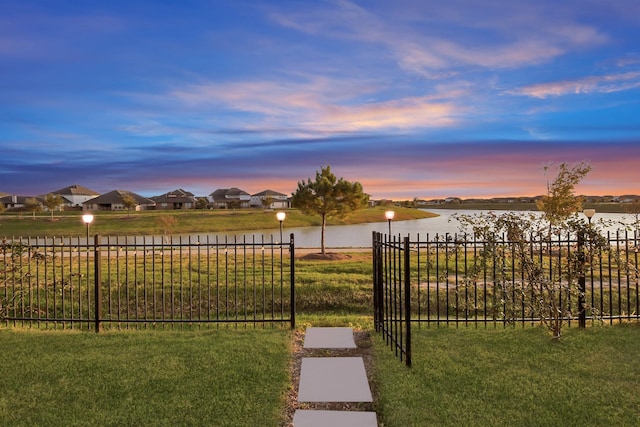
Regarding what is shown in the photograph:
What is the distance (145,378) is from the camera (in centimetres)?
532

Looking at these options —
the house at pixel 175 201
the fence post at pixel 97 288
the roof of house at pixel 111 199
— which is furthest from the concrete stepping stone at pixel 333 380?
the house at pixel 175 201

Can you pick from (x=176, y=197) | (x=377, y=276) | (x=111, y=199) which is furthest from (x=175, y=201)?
(x=377, y=276)

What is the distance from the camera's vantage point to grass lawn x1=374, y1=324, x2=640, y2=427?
431 centimetres

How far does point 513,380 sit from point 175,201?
339 feet

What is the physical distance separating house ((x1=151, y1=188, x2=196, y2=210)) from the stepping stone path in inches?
3891

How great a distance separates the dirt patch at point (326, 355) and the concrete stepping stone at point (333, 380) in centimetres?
6

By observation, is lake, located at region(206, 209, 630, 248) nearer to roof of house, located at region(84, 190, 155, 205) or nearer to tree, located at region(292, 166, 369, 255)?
tree, located at region(292, 166, 369, 255)

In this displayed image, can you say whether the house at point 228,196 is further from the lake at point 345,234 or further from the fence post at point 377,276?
the fence post at point 377,276

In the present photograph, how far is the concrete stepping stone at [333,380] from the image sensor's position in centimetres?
481

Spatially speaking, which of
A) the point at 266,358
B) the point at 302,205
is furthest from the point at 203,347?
the point at 302,205

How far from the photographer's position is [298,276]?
15.0 m

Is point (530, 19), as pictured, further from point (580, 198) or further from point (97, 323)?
point (580, 198)

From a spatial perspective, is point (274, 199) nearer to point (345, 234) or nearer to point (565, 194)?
point (345, 234)

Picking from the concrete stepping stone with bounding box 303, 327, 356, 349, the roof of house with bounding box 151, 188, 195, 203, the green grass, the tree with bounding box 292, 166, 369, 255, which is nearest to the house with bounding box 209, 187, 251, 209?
the roof of house with bounding box 151, 188, 195, 203
